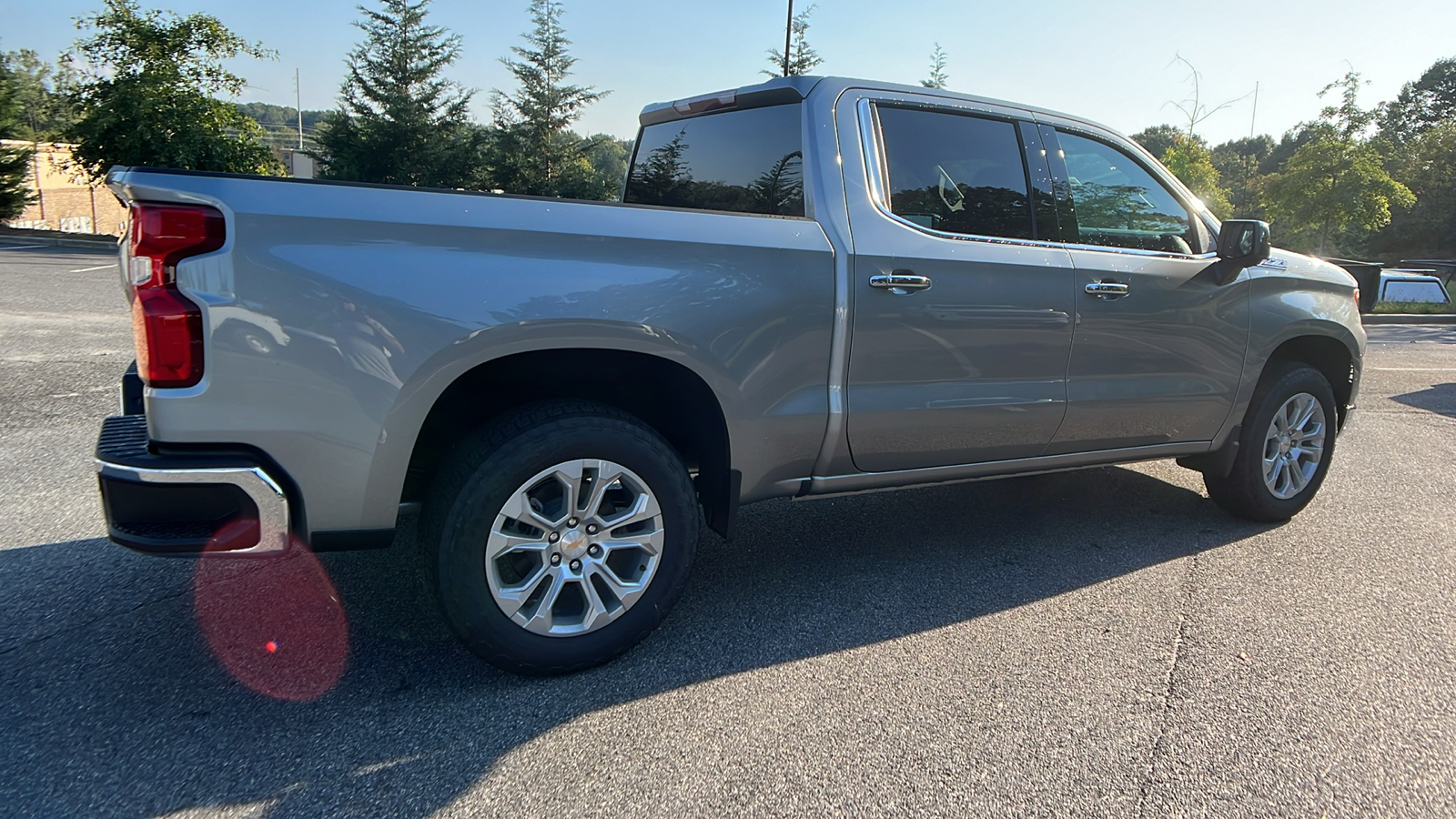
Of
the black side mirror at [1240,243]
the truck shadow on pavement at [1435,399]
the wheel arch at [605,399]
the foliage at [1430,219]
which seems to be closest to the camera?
the wheel arch at [605,399]

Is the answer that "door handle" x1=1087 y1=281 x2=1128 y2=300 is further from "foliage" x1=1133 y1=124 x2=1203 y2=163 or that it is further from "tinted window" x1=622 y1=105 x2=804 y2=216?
"foliage" x1=1133 y1=124 x2=1203 y2=163

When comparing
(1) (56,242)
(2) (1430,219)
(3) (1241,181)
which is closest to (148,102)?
(1) (56,242)

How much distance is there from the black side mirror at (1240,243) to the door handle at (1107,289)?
2.10 feet

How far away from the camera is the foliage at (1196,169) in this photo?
829 inches

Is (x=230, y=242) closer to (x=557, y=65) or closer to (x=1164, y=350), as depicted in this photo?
(x=1164, y=350)

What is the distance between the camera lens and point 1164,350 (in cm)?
402

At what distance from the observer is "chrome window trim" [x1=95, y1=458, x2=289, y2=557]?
233 centimetres

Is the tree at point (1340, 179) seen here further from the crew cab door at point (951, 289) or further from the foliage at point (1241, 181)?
the crew cab door at point (951, 289)

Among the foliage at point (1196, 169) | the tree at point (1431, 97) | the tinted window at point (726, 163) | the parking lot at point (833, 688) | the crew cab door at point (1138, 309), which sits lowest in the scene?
the parking lot at point (833, 688)

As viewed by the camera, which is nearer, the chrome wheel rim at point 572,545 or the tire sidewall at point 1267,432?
the chrome wheel rim at point 572,545

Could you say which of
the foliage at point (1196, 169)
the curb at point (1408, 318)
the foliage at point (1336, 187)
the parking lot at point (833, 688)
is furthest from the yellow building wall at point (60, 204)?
the foliage at point (1336, 187)

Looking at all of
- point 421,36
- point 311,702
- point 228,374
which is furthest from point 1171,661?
point 421,36

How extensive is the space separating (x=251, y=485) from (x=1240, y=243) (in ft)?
13.1

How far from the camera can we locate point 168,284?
91.2 inches
